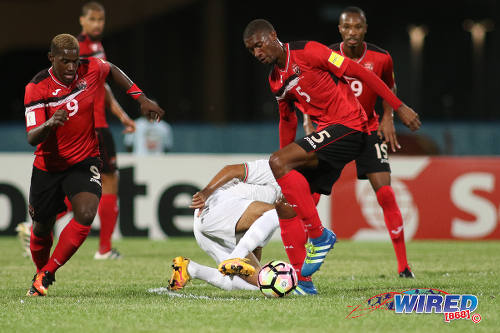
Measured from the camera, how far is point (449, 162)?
11484 mm

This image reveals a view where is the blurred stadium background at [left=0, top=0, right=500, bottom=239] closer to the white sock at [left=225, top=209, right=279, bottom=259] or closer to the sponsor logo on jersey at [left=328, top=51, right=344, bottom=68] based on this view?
the white sock at [left=225, top=209, right=279, bottom=259]

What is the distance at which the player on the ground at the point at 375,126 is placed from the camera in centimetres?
751

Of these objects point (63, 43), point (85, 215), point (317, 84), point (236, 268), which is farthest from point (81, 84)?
point (236, 268)

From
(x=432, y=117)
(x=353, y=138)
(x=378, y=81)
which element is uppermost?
(x=378, y=81)

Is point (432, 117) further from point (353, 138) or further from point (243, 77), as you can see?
point (353, 138)

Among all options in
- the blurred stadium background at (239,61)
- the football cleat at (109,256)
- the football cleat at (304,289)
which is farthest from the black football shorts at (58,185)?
Result: the blurred stadium background at (239,61)

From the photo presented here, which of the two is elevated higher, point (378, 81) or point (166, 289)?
point (378, 81)

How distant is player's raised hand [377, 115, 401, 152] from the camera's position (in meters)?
7.24

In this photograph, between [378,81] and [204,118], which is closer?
[378,81]

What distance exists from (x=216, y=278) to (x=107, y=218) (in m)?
3.17

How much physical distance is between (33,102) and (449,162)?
672 cm

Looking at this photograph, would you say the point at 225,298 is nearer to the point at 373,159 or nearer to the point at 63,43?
the point at 63,43

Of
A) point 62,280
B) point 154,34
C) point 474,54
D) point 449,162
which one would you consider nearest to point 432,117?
point 474,54

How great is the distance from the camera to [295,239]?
20.9 feet
